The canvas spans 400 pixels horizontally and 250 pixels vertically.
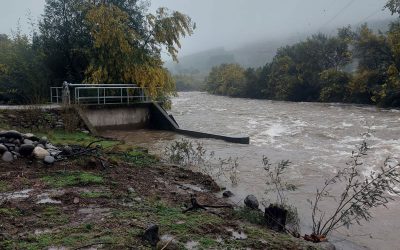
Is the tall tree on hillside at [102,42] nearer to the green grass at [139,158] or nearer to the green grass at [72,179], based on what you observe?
the green grass at [139,158]

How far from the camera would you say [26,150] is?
8.09 meters

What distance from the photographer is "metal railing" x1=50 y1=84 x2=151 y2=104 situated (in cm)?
1755

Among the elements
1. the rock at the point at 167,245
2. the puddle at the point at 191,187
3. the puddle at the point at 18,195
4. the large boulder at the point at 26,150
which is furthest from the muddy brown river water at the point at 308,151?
the large boulder at the point at 26,150

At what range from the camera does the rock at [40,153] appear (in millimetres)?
8086

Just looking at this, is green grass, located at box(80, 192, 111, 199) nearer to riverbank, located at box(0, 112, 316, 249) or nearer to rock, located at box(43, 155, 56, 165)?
riverbank, located at box(0, 112, 316, 249)

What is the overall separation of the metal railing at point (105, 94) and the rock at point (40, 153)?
8680 mm

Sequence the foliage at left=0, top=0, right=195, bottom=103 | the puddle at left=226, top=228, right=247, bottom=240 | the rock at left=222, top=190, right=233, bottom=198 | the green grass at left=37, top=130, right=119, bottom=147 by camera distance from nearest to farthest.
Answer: the puddle at left=226, top=228, right=247, bottom=240
the rock at left=222, top=190, right=233, bottom=198
the green grass at left=37, top=130, right=119, bottom=147
the foliage at left=0, top=0, right=195, bottom=103

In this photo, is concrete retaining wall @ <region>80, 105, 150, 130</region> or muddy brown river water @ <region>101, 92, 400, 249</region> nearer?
muddy brown river water @ <region>101, 92, 400, 249</region>

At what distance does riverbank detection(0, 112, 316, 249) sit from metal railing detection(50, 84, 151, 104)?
948 cm

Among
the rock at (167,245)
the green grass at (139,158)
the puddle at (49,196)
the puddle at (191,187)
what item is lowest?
the puddle at (191,187)

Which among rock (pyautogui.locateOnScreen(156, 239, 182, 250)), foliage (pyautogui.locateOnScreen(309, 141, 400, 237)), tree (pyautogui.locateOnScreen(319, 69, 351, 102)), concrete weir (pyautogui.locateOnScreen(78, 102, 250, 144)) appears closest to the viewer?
rock (pyautogui.locateOnScreen(156, 239, 182, 250))

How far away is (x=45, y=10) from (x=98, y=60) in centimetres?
470

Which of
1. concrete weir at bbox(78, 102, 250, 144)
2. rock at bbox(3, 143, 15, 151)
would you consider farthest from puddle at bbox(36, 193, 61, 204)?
concrete weir at bbox(78, 102, 250, 144)

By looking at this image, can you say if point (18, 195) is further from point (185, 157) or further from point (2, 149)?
point (185, 157)
